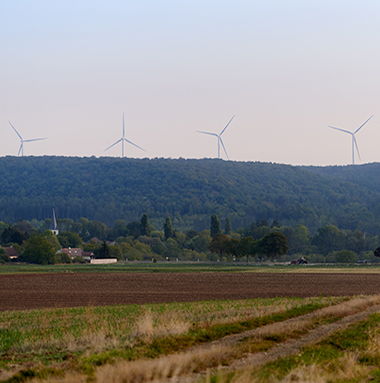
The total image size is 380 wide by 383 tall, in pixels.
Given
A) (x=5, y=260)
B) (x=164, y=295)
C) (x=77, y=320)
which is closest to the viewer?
(x=77, y=320)

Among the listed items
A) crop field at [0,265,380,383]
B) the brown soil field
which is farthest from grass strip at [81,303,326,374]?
the brown soil field

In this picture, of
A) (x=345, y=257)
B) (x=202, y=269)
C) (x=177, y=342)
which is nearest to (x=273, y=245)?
(x=345, y=257)

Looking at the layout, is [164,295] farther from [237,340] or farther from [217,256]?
[217,256]

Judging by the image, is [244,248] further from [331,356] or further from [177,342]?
[331,356]

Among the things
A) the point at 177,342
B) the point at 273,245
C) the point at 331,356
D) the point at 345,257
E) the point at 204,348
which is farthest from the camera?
the point at 345,257

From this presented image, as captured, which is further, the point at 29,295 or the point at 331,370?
the point at 29,295

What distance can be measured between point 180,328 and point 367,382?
8.88 meters

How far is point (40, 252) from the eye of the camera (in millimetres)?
148000

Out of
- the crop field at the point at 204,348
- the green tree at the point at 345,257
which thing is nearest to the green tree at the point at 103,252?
the green tree at the point at 345,257

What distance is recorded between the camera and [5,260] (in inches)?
6038

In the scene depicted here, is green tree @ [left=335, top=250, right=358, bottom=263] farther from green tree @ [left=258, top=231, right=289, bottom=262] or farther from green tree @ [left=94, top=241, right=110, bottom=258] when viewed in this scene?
green tree @ [left=94, top=241, right=110, bottom=258]

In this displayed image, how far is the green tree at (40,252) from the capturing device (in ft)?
486

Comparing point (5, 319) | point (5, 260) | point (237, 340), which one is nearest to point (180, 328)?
point (237, 340)

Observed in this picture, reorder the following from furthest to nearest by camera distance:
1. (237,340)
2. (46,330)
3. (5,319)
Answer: (5,319)
(46,330)
(237,340)
